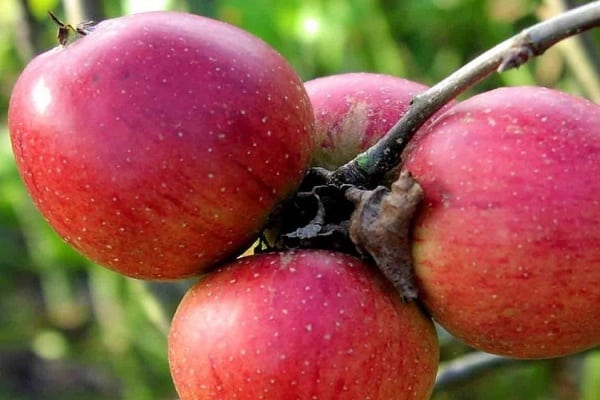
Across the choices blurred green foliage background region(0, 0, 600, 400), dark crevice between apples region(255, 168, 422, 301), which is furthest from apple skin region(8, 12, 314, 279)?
blurred green foliage background region(0, 0, 600, 400)

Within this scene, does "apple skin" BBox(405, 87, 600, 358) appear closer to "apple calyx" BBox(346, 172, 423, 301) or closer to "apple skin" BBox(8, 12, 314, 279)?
"apple calyx" BBox(346, 172, 423, 301)

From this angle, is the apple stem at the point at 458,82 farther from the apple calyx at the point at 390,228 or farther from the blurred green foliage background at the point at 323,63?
the blurred green foliage background at the point at 323,63

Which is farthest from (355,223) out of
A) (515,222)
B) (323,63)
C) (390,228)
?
(323,63)

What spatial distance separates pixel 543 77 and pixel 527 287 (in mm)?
1488

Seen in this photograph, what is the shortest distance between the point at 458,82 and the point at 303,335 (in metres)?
0.24

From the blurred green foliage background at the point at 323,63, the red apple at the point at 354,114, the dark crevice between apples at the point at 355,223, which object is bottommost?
the blurred green foliage background at the point at 323,63

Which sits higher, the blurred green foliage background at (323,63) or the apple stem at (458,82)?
the apple stem at (458,82)

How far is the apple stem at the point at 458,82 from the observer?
712mm

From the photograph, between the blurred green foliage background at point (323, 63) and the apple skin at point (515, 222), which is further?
the blurred green foliage background at point (323, 63)

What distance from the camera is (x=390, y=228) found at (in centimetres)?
80

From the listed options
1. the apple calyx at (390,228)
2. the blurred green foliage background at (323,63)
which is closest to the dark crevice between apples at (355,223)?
the apple calyx at (390,228)

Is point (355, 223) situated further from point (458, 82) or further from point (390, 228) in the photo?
point (458, 82)

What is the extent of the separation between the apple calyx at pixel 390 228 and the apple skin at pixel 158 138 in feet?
0.24

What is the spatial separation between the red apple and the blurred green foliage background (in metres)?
0.55
